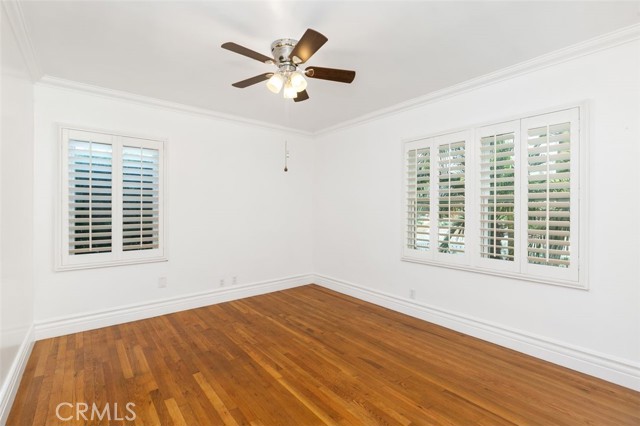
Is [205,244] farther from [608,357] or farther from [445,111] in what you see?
[608,357]

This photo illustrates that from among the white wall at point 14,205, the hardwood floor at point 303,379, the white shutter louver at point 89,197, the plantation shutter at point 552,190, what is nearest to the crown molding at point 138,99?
the white wall at point 14,205

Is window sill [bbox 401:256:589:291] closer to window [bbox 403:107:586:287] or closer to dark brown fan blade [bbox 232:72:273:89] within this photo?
window [bbox 403:107:586:287]

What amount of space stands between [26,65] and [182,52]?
1379 mm

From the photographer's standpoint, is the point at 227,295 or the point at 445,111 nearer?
the point at 445,111

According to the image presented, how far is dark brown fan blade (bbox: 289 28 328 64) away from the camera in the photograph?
6.19 ft

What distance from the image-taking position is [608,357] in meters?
2.44

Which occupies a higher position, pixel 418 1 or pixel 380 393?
pixel 418 1

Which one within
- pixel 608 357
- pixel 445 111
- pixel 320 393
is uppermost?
pixel 445 111

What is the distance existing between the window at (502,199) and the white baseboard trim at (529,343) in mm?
554

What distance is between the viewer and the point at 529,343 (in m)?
2.85

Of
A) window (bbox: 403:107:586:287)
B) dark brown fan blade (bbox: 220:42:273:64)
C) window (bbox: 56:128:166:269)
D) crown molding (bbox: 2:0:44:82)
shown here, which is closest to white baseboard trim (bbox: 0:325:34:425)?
window (bbox: 56:128:166:269)

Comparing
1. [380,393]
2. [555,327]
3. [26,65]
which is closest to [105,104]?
[26,65]

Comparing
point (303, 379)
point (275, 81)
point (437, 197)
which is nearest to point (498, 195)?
point (437, 197)

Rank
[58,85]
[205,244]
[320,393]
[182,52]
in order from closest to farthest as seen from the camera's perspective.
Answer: [320,393], [182,52], [58,85], [205,244]
